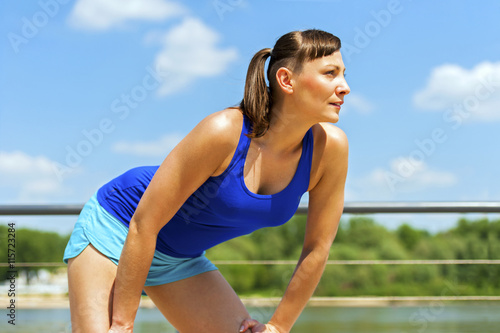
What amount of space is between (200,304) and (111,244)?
42 centimetres

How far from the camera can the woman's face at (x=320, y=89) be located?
178 cm

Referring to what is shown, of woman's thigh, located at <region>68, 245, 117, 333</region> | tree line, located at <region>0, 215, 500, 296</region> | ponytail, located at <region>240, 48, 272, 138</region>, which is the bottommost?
tree line, located at <region>0, 215, 500, 296</region>

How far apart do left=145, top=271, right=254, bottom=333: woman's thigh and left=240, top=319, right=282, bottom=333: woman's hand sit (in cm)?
5

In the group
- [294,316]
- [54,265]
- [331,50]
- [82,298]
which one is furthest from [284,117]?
[54,265]

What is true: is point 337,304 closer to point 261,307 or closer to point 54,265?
point 261,307

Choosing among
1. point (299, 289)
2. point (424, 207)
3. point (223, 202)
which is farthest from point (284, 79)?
point (424, 207)

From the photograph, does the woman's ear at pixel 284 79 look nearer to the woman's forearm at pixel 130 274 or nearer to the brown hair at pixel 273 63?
the brown hair at pixel 273 63

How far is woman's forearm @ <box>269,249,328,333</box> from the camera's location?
6.48 ft

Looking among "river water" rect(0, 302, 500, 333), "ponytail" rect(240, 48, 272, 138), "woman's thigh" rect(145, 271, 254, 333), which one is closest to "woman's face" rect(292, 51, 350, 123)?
"ponytail" rect(240, 48, 272, 138)

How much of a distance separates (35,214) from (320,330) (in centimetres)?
167

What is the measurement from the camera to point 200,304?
2.08 m

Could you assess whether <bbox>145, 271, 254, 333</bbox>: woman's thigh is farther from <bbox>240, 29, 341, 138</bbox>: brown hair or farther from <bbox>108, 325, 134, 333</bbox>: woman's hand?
<bbox>240, 29, 341, 138</bbox>: brown hair

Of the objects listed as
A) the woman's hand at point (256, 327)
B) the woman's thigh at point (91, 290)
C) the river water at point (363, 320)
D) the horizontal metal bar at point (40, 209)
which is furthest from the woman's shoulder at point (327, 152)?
the horizontal metal bar at point (40, 209)

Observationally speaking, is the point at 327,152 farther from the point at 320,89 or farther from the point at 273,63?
the point at 273,63
